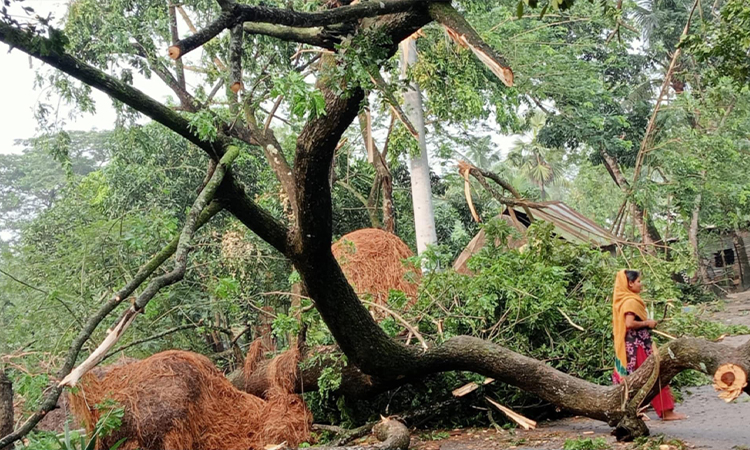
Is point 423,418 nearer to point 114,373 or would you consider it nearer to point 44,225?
point 114,373

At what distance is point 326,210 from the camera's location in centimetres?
532

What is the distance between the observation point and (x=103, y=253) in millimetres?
8102

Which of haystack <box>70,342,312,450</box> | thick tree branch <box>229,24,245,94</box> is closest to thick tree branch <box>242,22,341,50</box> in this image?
thick tree branch <box>229,24,245,94</box>

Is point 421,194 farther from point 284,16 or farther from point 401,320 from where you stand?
point 284,16

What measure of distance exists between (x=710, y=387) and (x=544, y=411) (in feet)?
7.12

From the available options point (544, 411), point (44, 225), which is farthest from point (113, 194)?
point (544, 411)

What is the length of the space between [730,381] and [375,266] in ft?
17.3

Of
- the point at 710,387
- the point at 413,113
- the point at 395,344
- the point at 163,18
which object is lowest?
the point at 710,387

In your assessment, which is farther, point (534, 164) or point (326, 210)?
point (534, 164)

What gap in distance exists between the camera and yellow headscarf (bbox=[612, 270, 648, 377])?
602 cm

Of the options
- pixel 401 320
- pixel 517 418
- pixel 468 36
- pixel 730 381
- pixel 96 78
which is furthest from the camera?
pixel 401 320

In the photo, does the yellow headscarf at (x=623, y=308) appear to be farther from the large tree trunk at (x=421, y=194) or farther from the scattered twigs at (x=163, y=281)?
the large tree trunk at (x=421, y=194)

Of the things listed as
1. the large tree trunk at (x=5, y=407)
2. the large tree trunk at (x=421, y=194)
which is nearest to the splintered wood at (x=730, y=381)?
the large tree trunk at (x=5, y=407)

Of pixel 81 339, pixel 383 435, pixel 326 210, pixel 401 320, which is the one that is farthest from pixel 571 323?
pixel 81 339
